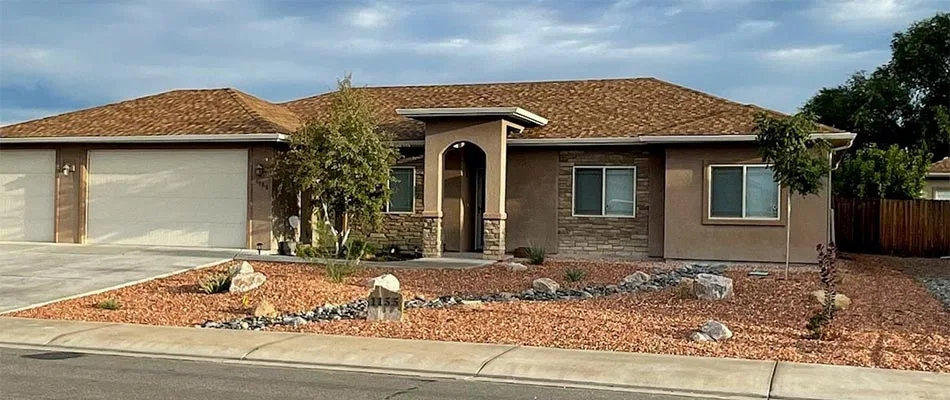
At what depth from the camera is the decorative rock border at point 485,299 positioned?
12498 mm

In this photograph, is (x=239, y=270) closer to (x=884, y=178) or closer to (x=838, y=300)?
(x=838, y=300)

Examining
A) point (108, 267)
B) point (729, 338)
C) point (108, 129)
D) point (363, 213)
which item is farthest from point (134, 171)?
point (729, 338)

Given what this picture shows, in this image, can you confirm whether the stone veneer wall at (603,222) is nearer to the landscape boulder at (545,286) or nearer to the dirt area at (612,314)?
the dirt area at (612,314)

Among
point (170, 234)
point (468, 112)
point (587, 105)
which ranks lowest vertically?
point (170, 234)

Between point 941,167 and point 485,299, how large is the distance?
29802mm

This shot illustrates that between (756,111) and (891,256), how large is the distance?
8.53 meters

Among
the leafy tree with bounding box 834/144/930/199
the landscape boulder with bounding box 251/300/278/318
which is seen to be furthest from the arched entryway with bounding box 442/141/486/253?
the leafy tree with bounding box 834/144/930/199

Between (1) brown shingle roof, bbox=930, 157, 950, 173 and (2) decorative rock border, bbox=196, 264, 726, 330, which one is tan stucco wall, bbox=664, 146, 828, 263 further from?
(1) brown shingle roof, bbox=930, 157, 950, 173

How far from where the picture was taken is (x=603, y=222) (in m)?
21.3

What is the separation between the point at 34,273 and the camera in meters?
17.3

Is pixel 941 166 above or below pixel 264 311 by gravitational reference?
above

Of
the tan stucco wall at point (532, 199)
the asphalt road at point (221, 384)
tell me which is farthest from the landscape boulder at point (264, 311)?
the tan stucco wall at point (532, 199)

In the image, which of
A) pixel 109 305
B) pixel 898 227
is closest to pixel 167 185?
pixel 109 305

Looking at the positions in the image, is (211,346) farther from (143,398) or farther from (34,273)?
(34,273)
